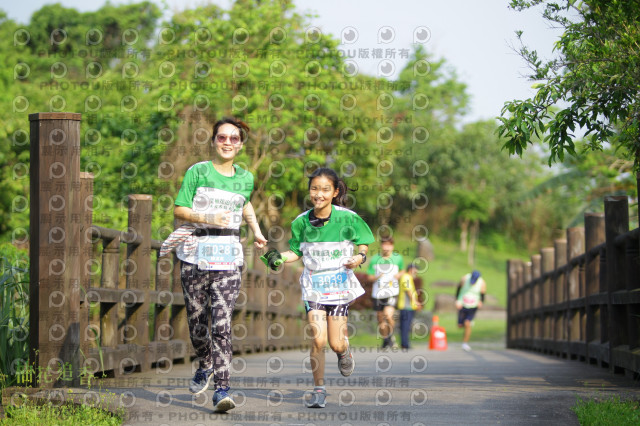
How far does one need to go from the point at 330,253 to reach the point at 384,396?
1062 millimetres

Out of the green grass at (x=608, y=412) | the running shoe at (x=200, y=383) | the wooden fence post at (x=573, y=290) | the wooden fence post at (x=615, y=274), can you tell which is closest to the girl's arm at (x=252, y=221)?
the running shoe at (x=200, y=383)

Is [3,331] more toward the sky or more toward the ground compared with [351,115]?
more toward the ground

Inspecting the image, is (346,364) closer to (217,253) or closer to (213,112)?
(217,253)

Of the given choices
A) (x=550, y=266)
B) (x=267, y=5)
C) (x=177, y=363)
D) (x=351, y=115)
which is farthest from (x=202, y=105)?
(x=177, y=363)

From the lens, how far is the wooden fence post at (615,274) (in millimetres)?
8266

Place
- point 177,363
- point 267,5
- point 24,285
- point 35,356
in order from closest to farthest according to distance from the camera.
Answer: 1. point 35,356
2. point 24,285
3. point 177,363
4. point 267,5

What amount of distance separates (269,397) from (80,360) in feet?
4.33

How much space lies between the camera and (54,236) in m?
5.98

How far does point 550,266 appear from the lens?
14531mm

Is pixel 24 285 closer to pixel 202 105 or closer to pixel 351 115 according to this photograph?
pixel 202 105

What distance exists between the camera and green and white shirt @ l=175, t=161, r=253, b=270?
19.3ft

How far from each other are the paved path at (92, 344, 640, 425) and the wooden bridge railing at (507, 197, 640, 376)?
1.12ft

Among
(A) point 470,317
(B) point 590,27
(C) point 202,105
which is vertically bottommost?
(A) point 470,317

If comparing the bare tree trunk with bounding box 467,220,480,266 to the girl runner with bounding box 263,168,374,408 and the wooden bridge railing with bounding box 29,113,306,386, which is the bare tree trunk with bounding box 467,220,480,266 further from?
the girl runner with bounding box 263,168,374,408
